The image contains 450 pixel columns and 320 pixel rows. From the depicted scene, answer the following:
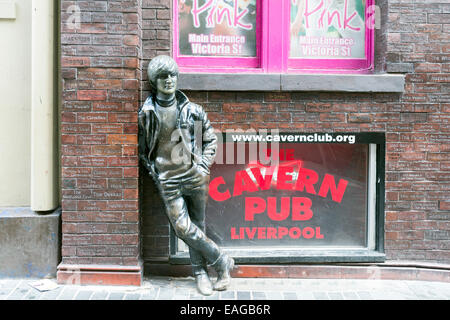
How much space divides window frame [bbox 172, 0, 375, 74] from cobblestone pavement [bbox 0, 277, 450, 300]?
2.41 m

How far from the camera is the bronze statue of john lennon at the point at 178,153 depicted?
4.75 m

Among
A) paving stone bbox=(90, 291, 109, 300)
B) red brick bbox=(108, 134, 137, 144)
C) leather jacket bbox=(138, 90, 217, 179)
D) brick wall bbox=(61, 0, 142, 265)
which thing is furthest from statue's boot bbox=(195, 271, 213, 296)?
red brick bbox=(108, 134, 137, 144)

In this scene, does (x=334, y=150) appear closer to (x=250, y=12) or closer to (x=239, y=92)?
(x=239, y=92)

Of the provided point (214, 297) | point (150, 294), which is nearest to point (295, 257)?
point (214, 297)

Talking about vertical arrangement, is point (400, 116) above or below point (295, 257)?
above

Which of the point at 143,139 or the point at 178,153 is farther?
the point at 143,139

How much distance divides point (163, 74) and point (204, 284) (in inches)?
87.2

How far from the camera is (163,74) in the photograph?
4621mm

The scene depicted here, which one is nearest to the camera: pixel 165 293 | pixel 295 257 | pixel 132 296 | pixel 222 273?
pixel 132 296

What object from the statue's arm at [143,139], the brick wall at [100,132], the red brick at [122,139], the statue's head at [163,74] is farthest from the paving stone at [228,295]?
the statue's head at [163,74]

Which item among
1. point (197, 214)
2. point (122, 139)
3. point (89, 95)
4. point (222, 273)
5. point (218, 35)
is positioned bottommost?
point (222, 273)

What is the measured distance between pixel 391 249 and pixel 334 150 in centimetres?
130

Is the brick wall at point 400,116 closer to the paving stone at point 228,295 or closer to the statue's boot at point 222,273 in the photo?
the statue's boot at point 222,273

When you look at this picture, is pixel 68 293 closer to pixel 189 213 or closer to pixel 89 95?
pixel 189 213
